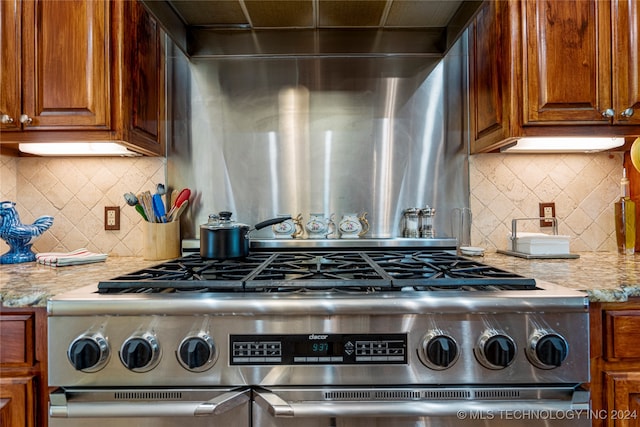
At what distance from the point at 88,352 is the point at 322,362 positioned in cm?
55

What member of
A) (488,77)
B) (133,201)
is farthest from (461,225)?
(133,201)

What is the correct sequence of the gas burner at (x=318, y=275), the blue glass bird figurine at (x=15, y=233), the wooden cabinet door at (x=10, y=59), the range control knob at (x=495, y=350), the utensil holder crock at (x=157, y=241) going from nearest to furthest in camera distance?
1. the range control knob at (x=495, y=350)
2. the gas burner at (x=318, y=275)
3. the wooden cabinet door at (x=10, y=59)
4. the blue glass bird figurine at (x=15, y=233)
5. the utensil holder crock at (x=157, y=241)

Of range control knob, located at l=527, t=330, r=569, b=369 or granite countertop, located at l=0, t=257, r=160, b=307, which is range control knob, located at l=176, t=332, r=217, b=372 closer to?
granite countertop, located at l=0, t=257, r=160, b=307

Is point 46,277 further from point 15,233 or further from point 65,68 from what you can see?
point 65,68

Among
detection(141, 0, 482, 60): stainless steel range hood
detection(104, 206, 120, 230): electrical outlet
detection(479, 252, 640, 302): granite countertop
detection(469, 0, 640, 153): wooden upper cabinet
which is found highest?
detection(141, 0, 482, 60): stainless steel range hood

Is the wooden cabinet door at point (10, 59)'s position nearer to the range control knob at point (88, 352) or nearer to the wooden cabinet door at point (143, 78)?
the wooden cabinet door at point (143, 78)

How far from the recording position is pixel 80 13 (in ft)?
4.26

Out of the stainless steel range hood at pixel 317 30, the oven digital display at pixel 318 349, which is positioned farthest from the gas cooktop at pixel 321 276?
the stainless steel range hood at pixel 317 30

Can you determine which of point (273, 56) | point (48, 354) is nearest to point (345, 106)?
point (273, 56)

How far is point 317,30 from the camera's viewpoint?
174 cm

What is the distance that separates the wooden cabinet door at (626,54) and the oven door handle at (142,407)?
1601 mm

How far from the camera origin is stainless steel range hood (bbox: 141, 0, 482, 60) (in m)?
1.56

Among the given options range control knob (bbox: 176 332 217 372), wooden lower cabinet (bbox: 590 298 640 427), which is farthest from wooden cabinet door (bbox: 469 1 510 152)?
range control knob (bbox: 176 332 217 372)

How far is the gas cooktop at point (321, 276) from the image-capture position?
3.07 ft
